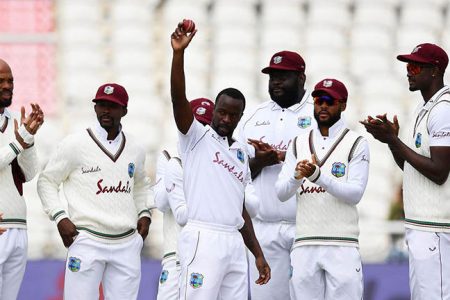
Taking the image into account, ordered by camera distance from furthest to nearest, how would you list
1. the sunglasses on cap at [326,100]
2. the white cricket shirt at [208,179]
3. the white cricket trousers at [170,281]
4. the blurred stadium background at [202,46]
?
the blurred stadium background at [202,46]
the white cricket trousers at [170,281]
the sunglasses on cap at [326,100]
the white cricket shirt at [208,179]

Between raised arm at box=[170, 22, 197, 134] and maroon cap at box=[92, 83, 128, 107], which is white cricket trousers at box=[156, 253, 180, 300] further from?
raised arm at box=[170, 22, 197, 134]

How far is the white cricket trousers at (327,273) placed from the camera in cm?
724

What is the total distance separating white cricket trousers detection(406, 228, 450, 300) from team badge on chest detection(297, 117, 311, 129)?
1345mm

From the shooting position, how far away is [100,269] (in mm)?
7688

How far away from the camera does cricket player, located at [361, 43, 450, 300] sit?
275 inches

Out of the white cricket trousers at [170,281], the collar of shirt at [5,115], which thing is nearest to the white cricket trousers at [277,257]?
the white cricket trousers at [170,281]

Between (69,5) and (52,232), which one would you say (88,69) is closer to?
(69,5)

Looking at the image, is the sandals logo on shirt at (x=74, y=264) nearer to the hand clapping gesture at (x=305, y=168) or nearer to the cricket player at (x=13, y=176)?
the cricket player at (x=13, y=176)

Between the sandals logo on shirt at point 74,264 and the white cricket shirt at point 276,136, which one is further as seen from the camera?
the white cricket shirt at point 276,136

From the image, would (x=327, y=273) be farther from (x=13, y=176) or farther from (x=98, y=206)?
(x=13, y=176)

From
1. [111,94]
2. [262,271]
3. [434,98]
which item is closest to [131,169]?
[111,94]

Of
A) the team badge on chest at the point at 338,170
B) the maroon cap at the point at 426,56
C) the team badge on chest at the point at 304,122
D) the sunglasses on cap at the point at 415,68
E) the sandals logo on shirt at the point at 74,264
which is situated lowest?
the sandals logo on shirt at the point at 74,264

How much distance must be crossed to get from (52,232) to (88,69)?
399cm

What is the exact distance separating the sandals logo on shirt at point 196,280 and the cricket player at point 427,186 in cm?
136
